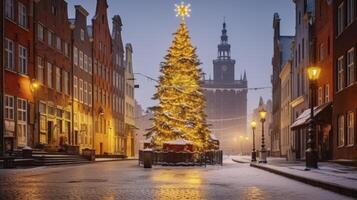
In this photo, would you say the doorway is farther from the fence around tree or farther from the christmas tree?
the fence around tree

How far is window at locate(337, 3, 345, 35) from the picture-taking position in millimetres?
31500

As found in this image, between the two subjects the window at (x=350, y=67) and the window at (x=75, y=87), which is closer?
the window at (x=350, y=67)

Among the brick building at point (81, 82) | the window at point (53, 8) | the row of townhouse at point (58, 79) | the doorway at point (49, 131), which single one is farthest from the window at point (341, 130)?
the brick building at point (81, 82)

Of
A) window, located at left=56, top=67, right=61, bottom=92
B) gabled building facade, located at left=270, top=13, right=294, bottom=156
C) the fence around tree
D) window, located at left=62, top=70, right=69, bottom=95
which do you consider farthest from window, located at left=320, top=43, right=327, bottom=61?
gabled building facade, located at left=270, top=13, right=294, bottom=156

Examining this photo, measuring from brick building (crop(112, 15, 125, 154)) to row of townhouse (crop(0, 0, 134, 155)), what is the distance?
0.12m

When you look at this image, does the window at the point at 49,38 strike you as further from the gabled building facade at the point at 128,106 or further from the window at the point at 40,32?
the gabled building facade at the point at 128,106

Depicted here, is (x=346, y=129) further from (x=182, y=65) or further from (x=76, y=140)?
(x=76, y=140)

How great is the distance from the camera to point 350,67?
1200 inches

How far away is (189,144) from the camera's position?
124 feet

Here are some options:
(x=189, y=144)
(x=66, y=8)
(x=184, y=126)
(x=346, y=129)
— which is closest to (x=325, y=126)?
(x=346, y=129)

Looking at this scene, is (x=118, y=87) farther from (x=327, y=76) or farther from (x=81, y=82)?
(x=327, y=76)

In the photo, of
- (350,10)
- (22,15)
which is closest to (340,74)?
(350,10)

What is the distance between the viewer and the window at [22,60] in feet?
135

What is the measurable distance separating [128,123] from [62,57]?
33.8 meters
